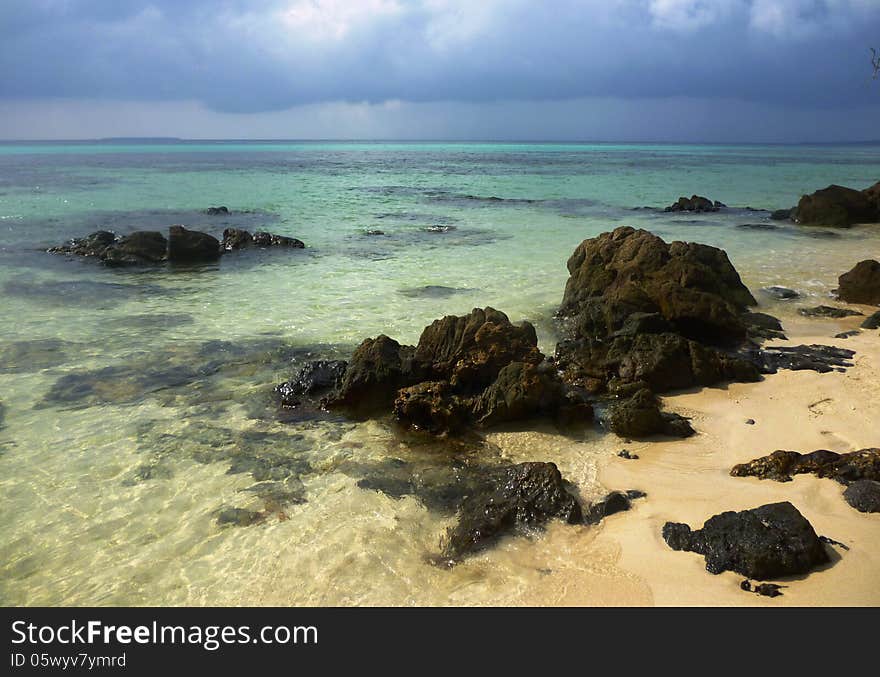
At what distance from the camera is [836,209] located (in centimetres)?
2739

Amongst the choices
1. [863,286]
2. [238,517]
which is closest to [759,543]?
[238,517]

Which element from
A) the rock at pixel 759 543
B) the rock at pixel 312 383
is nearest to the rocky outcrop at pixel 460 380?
the rock at pixel 312 383

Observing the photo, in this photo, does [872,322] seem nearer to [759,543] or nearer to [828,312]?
[828,312]

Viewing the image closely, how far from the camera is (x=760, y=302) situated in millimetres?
13656

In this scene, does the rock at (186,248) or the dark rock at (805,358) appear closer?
the dark rock at (805,358)

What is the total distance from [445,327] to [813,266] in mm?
14261

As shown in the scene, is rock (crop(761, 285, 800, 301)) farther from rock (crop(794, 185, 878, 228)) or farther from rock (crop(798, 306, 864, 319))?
rock (crop(794, 185, 878, 228))

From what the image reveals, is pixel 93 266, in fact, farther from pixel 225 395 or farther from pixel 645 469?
pixel 645 469

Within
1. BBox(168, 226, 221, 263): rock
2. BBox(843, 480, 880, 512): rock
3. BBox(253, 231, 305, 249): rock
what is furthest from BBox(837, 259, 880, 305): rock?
BBox(168, 226, 221, 263): rock

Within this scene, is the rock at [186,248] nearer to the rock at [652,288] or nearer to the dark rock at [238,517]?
the rock at [652,288]

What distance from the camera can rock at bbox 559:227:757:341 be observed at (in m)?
10.5

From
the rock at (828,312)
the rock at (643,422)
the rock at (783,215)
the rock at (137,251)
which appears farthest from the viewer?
Result: the rock at (783,215)

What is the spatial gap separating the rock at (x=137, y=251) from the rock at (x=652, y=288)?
13.5 metres

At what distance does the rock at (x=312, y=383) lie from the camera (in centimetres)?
862
